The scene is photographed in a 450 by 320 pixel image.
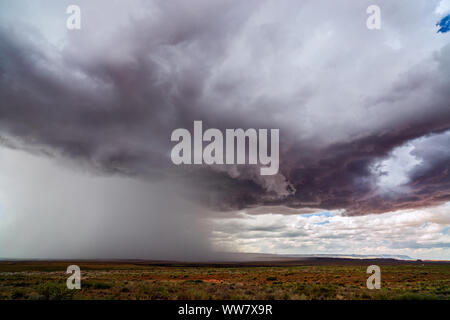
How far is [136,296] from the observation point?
63.3 feet

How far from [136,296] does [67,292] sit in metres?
6.12
